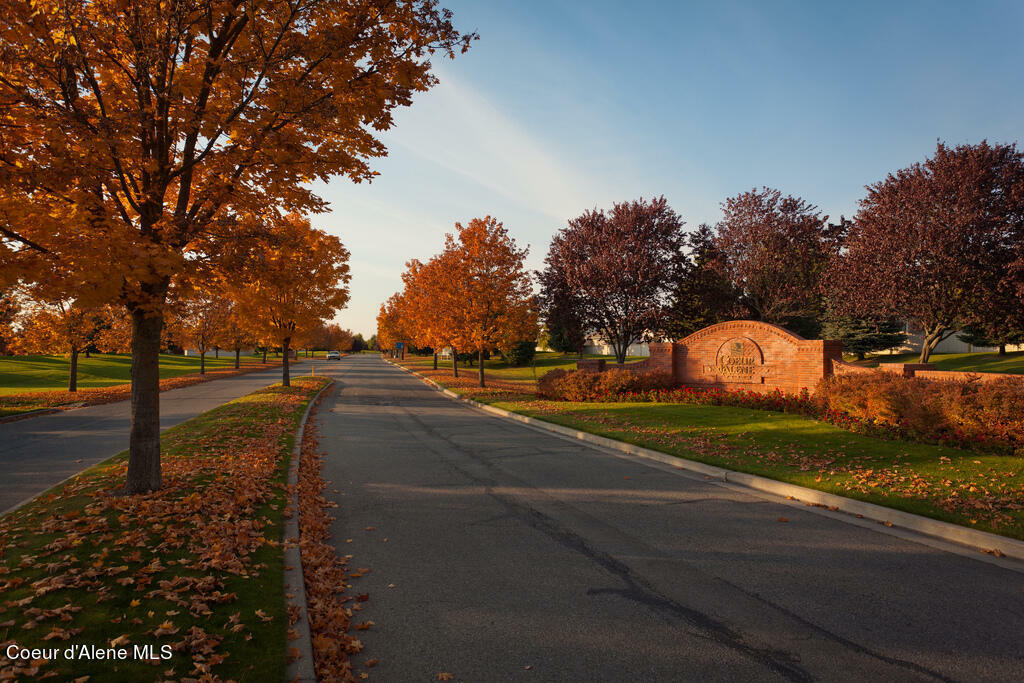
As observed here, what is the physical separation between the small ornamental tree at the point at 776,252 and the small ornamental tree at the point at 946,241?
18.2 ft

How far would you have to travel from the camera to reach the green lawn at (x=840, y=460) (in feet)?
21.0

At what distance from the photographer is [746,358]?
17219mm

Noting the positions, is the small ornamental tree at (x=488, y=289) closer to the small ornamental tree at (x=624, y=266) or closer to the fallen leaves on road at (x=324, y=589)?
the small ornamental tree at (x=624, y=266)

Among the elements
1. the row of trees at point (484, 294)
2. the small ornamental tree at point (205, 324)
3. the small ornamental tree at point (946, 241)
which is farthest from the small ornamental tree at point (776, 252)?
the small ornamental tree at point (205, 324)

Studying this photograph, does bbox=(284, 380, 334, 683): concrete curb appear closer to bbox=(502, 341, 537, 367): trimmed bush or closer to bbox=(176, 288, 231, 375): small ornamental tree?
bbox=(176, 288, 231, 375): small ornamental tree

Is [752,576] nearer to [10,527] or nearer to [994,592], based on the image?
[994,592]

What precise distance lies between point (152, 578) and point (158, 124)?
5.32 metres

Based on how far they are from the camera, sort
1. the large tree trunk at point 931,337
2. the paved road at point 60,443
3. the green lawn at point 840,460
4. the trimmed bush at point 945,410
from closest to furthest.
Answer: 1. the green lawn at point 840,460
2. the paved road at point 60,443
3. the trimmed bush at point 945,410
4. the large tree trunk at point 931,337

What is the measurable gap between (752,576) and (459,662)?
2.94 metres

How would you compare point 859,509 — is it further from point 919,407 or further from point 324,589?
point 324,589

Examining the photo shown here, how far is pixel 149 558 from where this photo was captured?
15.3 ft

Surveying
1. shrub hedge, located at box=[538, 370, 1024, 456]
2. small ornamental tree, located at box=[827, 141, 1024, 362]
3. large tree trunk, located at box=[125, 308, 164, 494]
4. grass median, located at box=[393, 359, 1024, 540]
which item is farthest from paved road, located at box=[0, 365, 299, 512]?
small ornamental tree, located at box=[827, 141, 1024, 362]

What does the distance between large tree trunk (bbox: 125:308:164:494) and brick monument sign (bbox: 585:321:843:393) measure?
15739mm

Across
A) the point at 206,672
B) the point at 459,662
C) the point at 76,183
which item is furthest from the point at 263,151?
the point at 459,662
